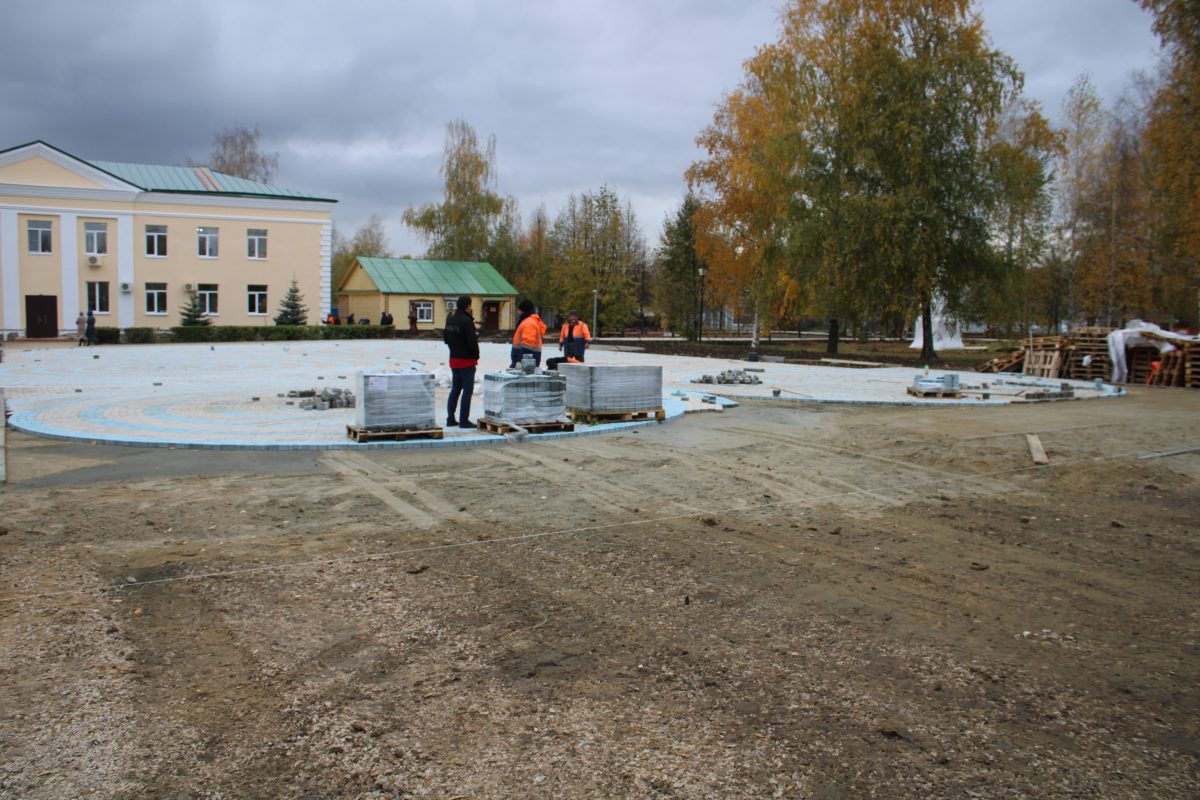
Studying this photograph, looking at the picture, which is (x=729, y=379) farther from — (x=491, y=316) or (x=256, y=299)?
(x=491, y=316)

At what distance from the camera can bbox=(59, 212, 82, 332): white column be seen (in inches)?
1736

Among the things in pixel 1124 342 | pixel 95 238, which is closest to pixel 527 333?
pixel 1124 342

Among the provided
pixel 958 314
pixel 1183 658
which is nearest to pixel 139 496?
pixel 1183 658

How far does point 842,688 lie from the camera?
391 centimetres

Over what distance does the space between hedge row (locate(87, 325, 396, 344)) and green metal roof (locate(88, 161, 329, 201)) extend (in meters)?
9.80

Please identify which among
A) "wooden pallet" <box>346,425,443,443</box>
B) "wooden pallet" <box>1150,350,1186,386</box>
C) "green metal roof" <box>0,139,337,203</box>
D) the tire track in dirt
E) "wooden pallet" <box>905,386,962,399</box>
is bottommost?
the tire track in dirt

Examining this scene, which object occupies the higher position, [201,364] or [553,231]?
[553,231]

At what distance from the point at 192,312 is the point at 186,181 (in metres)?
9.07

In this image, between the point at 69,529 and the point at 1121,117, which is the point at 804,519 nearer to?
the point at 69,529

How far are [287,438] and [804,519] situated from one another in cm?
676

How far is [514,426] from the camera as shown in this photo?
1126cm

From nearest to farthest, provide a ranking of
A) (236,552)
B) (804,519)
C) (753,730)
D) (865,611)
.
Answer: (753,730)
(865,611)
(236,552)
(804,519)

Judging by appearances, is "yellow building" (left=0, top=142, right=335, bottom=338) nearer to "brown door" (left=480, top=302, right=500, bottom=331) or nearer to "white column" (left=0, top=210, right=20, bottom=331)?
"white column" (left=0, top=210, right=20, bottom=331)

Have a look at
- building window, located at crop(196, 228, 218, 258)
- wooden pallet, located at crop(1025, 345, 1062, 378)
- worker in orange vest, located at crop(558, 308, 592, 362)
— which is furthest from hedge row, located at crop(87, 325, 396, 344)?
wooden pallet, located at crop(1025, 345, 1062, 378)
